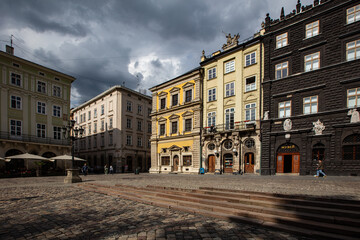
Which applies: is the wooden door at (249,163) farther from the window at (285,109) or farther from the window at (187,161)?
the window at (187,161)

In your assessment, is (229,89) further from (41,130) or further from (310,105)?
(41,130)

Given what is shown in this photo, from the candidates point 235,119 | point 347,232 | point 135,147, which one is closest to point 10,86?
point 135,147

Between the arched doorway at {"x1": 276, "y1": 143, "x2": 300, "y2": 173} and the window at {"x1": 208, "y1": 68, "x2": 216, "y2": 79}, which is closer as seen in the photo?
the arched doorway at {"x1": 276, "y1": 143, "x2": 300, "y2": 173}

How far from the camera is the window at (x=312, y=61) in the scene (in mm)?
19156

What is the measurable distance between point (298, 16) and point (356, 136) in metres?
12.6

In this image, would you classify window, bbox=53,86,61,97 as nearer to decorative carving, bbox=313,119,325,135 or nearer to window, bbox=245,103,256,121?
window, bbox=245,103,256,121

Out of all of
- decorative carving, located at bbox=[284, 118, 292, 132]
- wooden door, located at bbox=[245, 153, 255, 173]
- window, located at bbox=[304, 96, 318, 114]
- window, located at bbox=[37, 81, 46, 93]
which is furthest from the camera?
window, located at bbox=[37, 81, 46, 93]

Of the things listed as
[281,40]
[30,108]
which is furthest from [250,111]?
[30,108]

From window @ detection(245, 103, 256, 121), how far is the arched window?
8.51m

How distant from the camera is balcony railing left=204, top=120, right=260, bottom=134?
22.4m

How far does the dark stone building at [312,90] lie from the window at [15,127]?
1243 inches

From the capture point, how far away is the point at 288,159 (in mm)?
20188

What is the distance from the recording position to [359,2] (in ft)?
56.2

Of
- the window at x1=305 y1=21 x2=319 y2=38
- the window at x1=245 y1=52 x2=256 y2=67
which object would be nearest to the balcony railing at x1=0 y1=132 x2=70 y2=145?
the window at x1=245 y1=52 x2=256 y2=67
